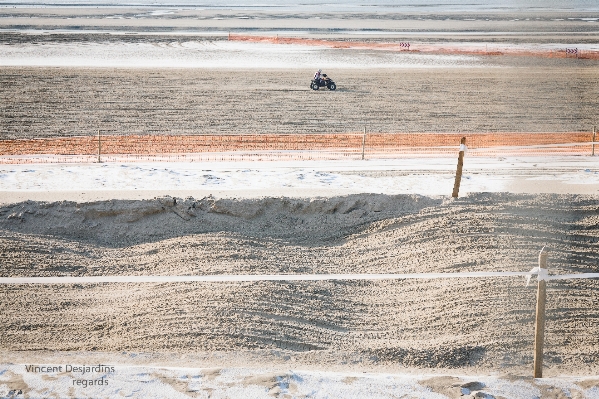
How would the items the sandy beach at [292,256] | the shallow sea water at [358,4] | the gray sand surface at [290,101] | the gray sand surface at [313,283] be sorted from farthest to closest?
the shallow sea water at [358,4] < the gray sand surface at [290,101] < the gray sand surface at [313,283] < the sandy beach at [292,256]

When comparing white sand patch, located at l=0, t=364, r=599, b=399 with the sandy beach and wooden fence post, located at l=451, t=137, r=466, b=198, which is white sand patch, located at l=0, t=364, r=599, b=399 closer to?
the sandy beach

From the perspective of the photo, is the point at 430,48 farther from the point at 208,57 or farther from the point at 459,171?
the point at 459,171

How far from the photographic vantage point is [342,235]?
33.9ft

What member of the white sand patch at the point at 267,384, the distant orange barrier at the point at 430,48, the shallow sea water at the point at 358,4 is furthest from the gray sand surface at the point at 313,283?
the shallow sea water at the point at 358,4

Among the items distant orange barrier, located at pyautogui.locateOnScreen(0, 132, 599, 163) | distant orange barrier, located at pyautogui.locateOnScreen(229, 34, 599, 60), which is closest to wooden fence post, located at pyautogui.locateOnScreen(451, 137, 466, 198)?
distant orange barrier, located at pyautogui.locateOnScreen(0, 132, 599, 163)

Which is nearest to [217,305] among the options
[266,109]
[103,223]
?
[103,223]

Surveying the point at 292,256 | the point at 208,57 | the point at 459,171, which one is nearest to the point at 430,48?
the point at 208,57

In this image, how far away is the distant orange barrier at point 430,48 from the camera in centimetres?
3434

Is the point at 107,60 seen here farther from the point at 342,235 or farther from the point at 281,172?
the point at 342,235

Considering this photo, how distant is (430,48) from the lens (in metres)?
37.7

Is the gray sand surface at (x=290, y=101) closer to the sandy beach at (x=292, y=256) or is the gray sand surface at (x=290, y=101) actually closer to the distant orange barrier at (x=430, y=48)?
the sandy beach at (x=292, y=256)

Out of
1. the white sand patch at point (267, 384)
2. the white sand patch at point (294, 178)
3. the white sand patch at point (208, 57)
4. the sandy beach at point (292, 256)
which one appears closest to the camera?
the white sand patch at point (267, 384)

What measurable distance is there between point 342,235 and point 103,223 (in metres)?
3.49

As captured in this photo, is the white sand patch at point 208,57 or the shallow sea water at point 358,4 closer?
the white sand patch at point 208,57
